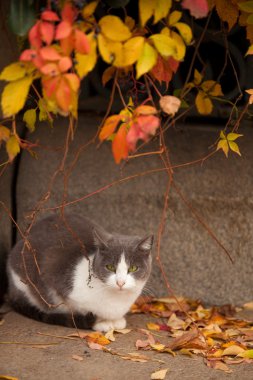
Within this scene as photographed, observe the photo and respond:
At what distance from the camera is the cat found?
348 cm

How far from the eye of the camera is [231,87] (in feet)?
13.5

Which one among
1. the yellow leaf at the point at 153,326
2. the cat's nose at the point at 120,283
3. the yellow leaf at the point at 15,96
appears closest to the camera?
the yellow leaf at the point at 15,96

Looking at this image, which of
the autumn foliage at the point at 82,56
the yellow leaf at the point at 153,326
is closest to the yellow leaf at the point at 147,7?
the autumn foliage at the point at 82,56

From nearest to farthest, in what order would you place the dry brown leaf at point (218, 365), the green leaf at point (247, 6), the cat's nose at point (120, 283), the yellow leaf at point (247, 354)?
the green leaf at point (247, 6) → the dry brown leaf at point (218, 365) → the yellow leaf at point (247, 354) → the cat's nose at point (120, 283)

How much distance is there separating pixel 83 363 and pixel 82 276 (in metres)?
0.58

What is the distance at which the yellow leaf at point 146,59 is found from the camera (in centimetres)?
217

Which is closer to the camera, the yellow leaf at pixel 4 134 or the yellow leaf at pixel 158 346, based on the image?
the yellow leaf at pixel 4 134

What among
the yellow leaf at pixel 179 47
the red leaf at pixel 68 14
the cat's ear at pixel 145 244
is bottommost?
the cat's ear at pixel 145 244

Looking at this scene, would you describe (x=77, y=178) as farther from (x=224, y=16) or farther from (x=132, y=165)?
(x=224, y=16)

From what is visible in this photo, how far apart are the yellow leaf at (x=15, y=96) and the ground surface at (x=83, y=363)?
1.30 m

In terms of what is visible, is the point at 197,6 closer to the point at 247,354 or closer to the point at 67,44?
the point at 67,44

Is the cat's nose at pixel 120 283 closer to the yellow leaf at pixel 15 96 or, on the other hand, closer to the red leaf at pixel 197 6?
the yellow leaf at pixel 15 96

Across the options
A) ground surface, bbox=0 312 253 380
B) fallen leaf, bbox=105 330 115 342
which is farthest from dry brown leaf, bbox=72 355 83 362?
fallen leaf, bbox=105 330 115 342

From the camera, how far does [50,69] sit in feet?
6.81
